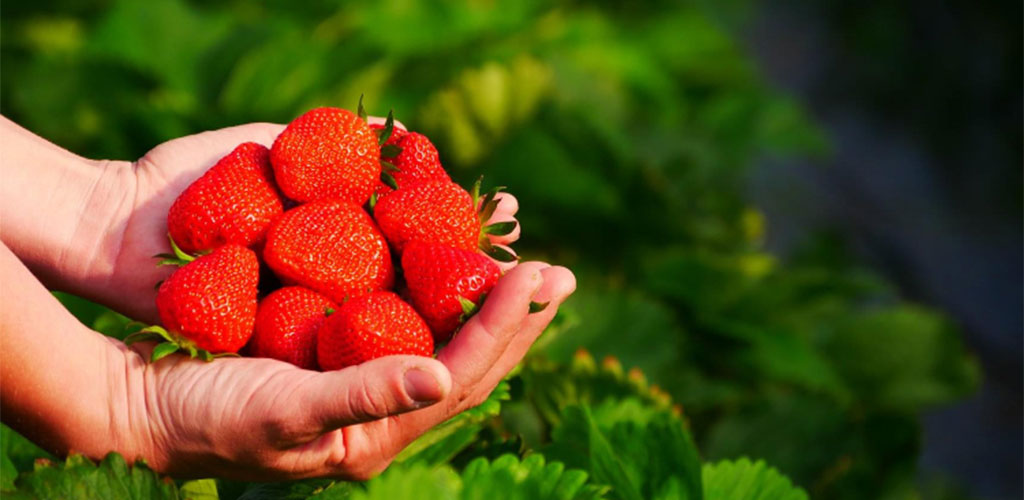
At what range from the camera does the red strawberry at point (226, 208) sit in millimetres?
1325

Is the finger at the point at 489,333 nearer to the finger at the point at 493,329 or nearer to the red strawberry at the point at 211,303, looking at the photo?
the finger at the point at 493,329

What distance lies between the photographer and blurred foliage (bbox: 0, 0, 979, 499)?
6.00 feet

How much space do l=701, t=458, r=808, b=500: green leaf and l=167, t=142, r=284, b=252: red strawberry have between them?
61 cm

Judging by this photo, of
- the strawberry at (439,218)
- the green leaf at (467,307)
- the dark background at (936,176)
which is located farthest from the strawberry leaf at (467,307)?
the dark background at (936,176)

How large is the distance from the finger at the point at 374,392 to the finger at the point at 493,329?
70mm

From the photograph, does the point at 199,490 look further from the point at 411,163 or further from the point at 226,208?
the point at 411,163

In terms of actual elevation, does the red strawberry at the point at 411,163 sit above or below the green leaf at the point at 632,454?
above

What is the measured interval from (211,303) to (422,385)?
314mm

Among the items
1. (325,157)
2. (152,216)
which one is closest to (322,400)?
(325,157)

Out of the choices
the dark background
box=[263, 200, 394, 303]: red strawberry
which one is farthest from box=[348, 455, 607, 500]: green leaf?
the dark background

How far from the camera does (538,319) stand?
119 cm

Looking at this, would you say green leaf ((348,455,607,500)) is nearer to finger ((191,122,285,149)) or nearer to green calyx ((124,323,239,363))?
green calyx ((124,323,239,363))

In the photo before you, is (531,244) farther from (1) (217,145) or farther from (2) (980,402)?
(2) (980,402)

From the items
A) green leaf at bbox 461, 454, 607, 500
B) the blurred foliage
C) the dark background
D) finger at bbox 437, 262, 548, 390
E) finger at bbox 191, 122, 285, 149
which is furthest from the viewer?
the dark background
